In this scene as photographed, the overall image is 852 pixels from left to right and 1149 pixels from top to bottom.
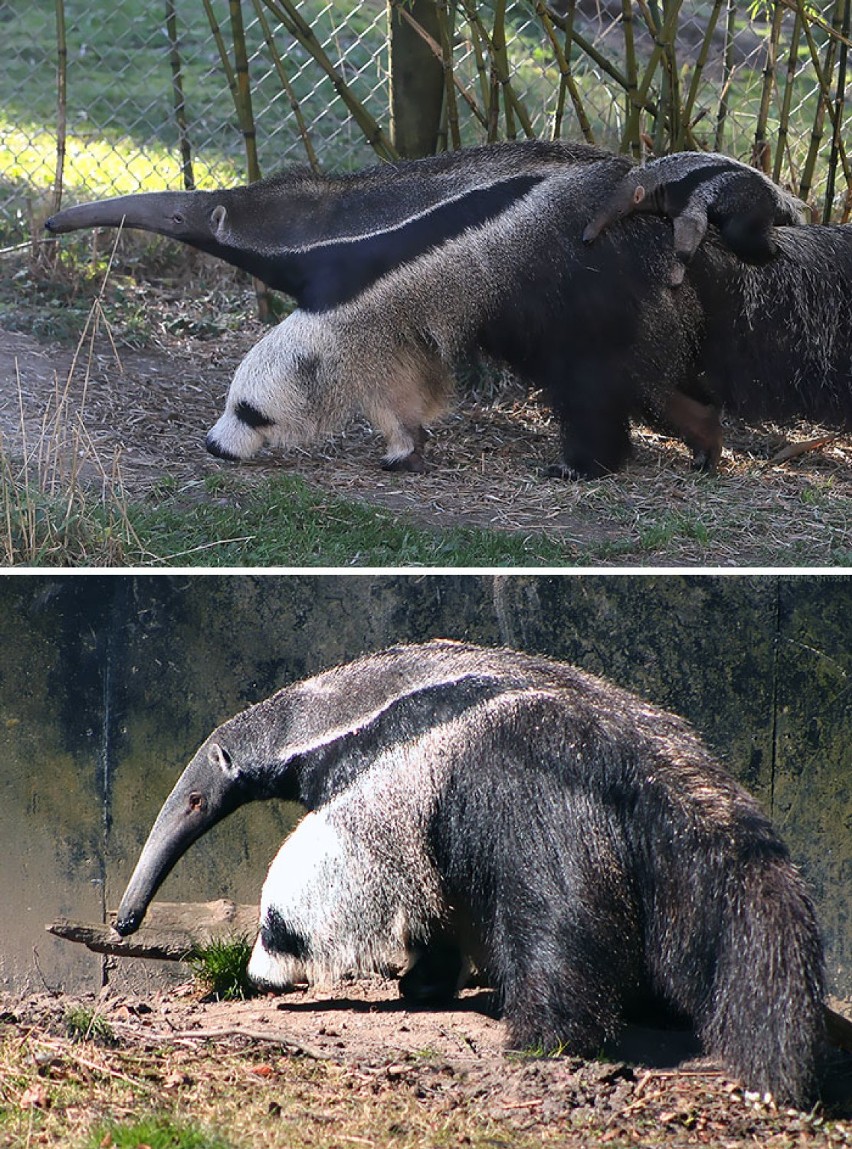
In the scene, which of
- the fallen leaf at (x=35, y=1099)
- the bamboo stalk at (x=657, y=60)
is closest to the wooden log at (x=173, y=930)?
the fallen leaf at (x=35, y=1099)

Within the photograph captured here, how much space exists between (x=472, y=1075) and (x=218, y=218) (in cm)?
360

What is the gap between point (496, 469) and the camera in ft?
19.0

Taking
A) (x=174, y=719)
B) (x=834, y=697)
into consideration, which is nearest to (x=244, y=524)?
(x=174, y=719)

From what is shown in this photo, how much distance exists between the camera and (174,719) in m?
4.62

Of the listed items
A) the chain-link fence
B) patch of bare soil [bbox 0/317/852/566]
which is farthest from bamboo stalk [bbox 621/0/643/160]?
patch of bare soil [bbox 0/317/852/566]

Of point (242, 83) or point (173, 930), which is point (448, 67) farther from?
point (173, 930)

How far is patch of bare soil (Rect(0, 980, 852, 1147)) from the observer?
10.9ft

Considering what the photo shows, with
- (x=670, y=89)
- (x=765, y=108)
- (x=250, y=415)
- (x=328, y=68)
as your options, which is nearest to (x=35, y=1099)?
(x=250, y=415)

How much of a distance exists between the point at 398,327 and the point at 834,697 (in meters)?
2.21

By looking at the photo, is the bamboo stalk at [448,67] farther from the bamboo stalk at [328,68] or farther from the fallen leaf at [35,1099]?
the fallen leaf at [35,1099]

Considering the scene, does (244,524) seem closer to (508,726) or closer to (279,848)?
(279,848)

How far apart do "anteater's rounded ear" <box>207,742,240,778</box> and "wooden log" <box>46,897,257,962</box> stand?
0.48 metres

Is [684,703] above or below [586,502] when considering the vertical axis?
below

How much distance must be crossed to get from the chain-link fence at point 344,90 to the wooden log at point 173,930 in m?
3.29
